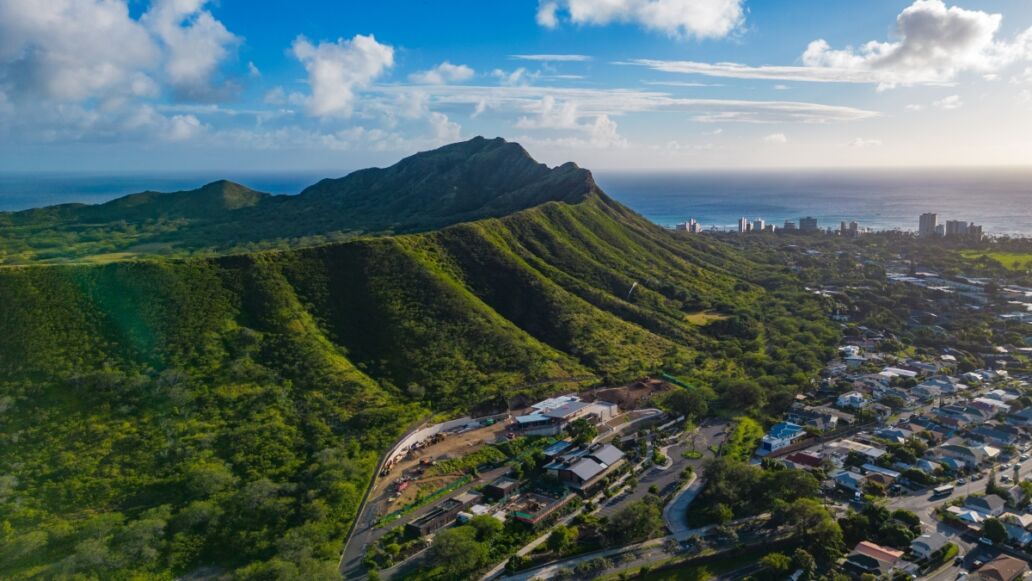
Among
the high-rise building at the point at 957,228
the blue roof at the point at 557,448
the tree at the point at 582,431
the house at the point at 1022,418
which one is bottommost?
the house at the point at 1022,418

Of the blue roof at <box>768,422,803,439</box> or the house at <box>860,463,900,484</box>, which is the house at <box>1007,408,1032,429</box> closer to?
the house at <box>860,463,900,484</box>

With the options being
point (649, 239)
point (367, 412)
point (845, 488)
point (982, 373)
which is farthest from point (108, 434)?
point (649, 239)

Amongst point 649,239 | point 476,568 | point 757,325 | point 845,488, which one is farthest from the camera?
point 649,239

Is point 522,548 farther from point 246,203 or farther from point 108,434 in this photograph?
point 246,203

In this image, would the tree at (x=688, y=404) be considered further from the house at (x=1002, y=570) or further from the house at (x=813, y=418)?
the house at (x=1002, y=570)

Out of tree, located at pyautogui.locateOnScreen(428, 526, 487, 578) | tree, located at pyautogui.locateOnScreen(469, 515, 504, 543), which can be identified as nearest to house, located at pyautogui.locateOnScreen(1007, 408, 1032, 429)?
tree, located at pyautogui.locateOnScreen(469, 515, 504, 543)

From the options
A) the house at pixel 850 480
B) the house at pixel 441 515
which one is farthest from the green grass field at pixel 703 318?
the house at pixel 441 515

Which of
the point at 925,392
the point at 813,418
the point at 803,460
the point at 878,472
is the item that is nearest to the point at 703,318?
the point at 925,392

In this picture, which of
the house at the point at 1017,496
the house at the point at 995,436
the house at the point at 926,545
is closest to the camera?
the house at the point at 926,545
